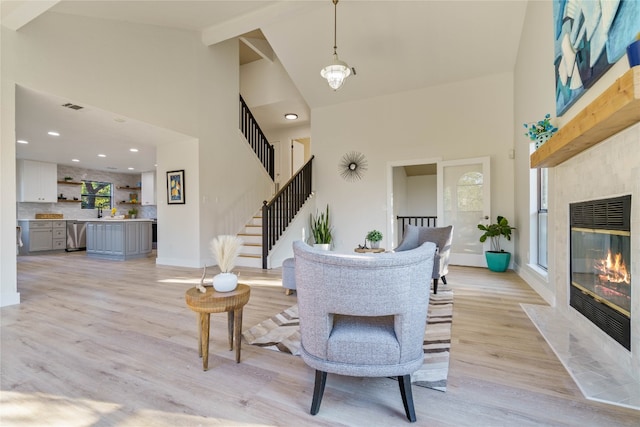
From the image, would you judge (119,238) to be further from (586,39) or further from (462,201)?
(586,39)

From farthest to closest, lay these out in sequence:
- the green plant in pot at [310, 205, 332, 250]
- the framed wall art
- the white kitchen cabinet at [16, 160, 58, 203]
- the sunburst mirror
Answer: the white kitchen cabinet at [16, 160, 58, 203] → the sunburst mirror → the green plant in pot at [310, 205, 332, 250] → the framed wall art

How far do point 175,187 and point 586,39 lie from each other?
613cm

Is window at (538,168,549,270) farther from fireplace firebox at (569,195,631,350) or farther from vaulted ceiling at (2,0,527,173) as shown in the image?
vaulted ceiling at (2,0,527,173)

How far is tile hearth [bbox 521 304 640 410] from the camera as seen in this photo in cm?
158

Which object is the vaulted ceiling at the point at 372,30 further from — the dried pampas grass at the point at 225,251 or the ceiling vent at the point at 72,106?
the dried pampas grass at the point at 225,251

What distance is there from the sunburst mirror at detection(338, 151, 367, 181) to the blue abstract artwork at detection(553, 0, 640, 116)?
12.2ft

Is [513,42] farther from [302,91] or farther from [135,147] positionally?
[135,147]

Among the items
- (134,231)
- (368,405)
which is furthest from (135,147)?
(368,405)

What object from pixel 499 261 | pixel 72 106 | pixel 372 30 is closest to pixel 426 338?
pixel 499 261

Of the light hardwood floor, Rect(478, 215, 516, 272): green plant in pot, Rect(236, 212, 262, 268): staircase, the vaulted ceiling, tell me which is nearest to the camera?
the light hardwood floor

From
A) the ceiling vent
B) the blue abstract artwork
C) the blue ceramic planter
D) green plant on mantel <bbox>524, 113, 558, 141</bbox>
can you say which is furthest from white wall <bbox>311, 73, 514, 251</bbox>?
the ceiling vent

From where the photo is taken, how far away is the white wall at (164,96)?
11.2 ft

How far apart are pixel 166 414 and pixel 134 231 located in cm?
654

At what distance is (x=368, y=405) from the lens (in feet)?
4.99
